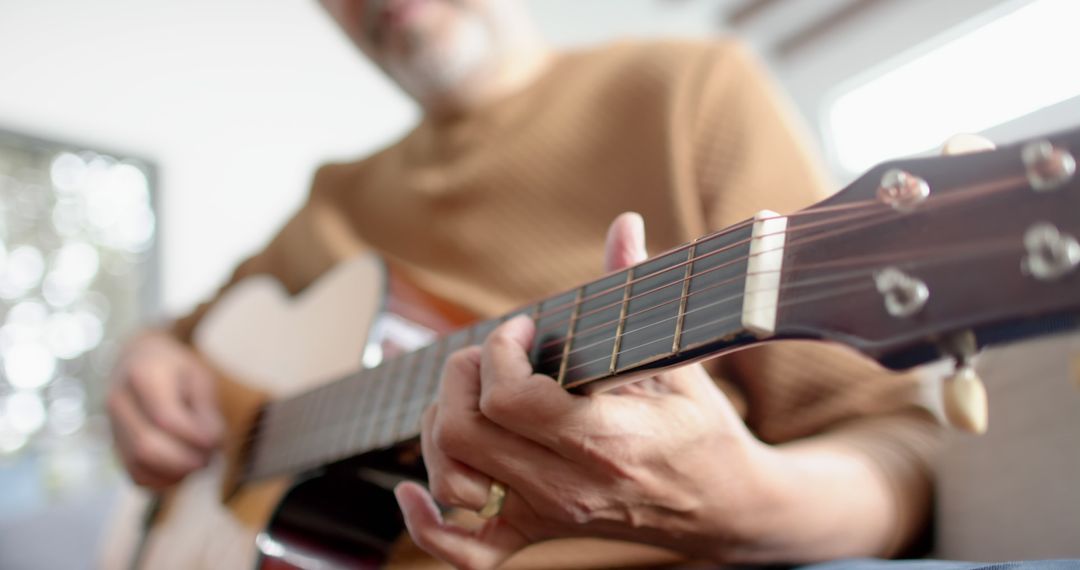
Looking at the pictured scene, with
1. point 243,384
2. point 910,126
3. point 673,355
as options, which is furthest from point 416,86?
point 910,126

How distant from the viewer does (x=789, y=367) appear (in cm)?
68

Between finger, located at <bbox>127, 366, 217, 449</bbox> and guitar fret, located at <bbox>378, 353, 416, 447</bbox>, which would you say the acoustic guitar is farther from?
finger, located at <bbox>127, 366, 217, 449</bbox>

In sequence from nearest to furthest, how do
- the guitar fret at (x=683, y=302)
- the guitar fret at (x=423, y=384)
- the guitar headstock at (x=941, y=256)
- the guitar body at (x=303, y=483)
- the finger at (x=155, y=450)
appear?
the guitar headstock at (x=941, y=256) → the guitar fret at (x=683, y=302) → the guitar fret at (x=423, y=384) → the guitar body at (x=303, y=483) → the finger at (x=155, y=450)

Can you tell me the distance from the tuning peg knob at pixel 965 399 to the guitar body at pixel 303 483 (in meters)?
0.35

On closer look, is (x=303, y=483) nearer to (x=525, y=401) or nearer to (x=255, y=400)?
(x=255, y=400)

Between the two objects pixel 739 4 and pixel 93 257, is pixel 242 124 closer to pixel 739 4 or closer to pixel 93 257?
pixel 93 257

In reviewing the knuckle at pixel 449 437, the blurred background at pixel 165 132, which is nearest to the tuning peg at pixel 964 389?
the knuckle at pixel 449 437

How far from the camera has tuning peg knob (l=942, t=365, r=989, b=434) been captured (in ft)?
0.97

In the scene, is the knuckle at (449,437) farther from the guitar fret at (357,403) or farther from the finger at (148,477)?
the finger at (148,477)

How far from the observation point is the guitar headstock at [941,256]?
0.28 metres

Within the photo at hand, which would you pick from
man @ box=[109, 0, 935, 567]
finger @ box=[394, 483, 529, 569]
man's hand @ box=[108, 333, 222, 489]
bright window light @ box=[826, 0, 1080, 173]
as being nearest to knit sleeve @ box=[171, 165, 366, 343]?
man @ box=[109, 0, 935, 567]

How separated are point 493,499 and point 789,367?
0.32m

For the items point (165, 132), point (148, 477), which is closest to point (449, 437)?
point (148, 477)

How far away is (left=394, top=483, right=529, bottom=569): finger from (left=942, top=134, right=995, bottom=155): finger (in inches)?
12.4
